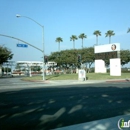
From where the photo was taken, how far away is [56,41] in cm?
11212

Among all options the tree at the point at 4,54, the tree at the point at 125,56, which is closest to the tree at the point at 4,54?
the tree at the point at 4,54

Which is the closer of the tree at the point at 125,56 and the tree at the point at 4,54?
the tree at the point at 4,54

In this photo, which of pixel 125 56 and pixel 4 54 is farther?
pixel 125 56

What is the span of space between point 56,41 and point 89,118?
104m

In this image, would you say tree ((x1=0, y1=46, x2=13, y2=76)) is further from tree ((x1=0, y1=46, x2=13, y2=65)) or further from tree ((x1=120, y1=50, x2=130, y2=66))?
tree ((x1=120, y1=50, x2=130, y2=66))

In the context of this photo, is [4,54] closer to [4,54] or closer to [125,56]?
[4,54]

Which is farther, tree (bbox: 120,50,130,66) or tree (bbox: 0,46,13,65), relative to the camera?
tree (bbox: 120,50,130,66)

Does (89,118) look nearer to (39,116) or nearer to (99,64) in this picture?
(39,116)

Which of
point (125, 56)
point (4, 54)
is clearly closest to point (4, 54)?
point (4, 54)

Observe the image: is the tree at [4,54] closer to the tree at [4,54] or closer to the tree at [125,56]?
the tree at [4,54]

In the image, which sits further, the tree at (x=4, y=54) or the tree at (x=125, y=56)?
the tree at (x=125, y=56)

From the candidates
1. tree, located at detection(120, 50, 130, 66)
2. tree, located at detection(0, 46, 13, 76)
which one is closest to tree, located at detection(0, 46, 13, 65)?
tree, located at detection(0, 46, 13, 76)

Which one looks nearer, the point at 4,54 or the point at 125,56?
the point at 4,54

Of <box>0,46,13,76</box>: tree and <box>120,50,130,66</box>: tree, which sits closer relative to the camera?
<box>0,46,13,76</box>: tree
